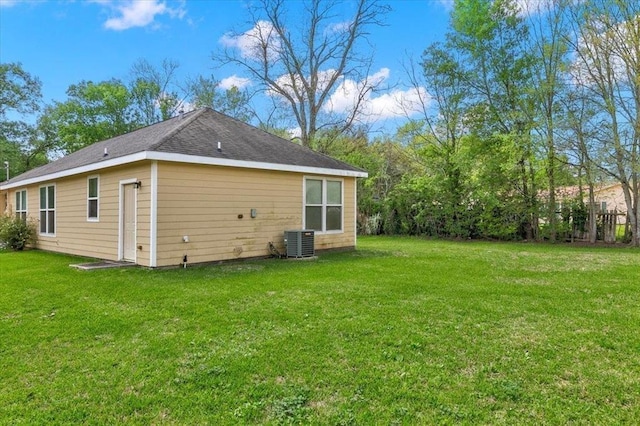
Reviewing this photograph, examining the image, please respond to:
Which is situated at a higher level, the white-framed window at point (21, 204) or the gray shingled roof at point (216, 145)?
the gray shingled roof at point (216, 145)

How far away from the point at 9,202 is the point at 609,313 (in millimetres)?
17202

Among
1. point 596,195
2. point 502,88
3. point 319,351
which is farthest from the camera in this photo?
point 502,88

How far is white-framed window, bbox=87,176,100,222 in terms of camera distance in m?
8.94

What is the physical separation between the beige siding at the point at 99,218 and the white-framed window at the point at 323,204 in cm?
377

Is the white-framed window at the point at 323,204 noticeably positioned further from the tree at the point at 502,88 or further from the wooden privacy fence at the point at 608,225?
the wooden privacy fence at the point at 608,225

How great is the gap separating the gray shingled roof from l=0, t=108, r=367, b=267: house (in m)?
0.03

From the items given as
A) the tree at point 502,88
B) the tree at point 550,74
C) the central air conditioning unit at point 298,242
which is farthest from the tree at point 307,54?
the central air conditioning unit at point 298,242

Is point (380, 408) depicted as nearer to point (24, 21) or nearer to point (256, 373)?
point (256, 373)

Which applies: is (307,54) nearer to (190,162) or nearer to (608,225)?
(190,162)

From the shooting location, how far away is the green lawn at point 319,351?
2.45 meters

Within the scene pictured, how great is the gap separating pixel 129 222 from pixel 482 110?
12.8m

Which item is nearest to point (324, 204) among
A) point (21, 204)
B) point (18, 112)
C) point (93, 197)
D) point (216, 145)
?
point (216, 145)

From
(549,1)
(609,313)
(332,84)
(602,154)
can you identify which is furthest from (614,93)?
(332,84)

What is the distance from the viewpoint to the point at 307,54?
775 inches
